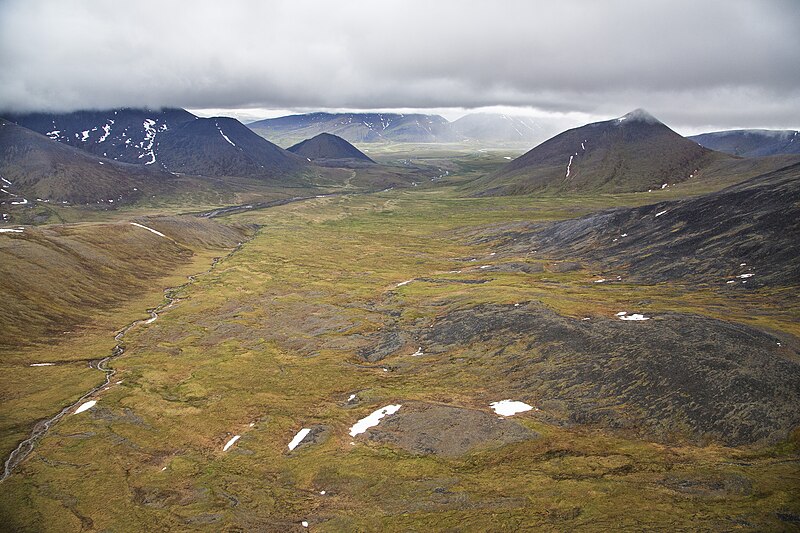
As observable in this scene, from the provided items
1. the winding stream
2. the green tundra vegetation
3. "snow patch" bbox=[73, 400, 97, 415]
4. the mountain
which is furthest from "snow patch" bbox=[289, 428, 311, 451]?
the mountain

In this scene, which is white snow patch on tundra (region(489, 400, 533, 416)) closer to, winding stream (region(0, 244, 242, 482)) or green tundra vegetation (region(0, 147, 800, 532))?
green tundra vegetation (region(0, 147, 800, 532))

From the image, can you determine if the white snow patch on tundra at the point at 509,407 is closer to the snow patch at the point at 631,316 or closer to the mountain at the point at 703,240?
the snow patch at the point at 631,316

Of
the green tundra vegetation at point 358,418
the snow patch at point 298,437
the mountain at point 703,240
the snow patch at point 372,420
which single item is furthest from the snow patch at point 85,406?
the mountain at point 703,240

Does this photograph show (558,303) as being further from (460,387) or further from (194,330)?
(194,330)

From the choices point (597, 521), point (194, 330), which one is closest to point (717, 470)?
point (597, 521)

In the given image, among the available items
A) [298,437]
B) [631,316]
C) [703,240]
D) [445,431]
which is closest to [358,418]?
[298,437]

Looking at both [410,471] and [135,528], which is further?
[410,471]

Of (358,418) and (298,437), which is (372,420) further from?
(298,437)
